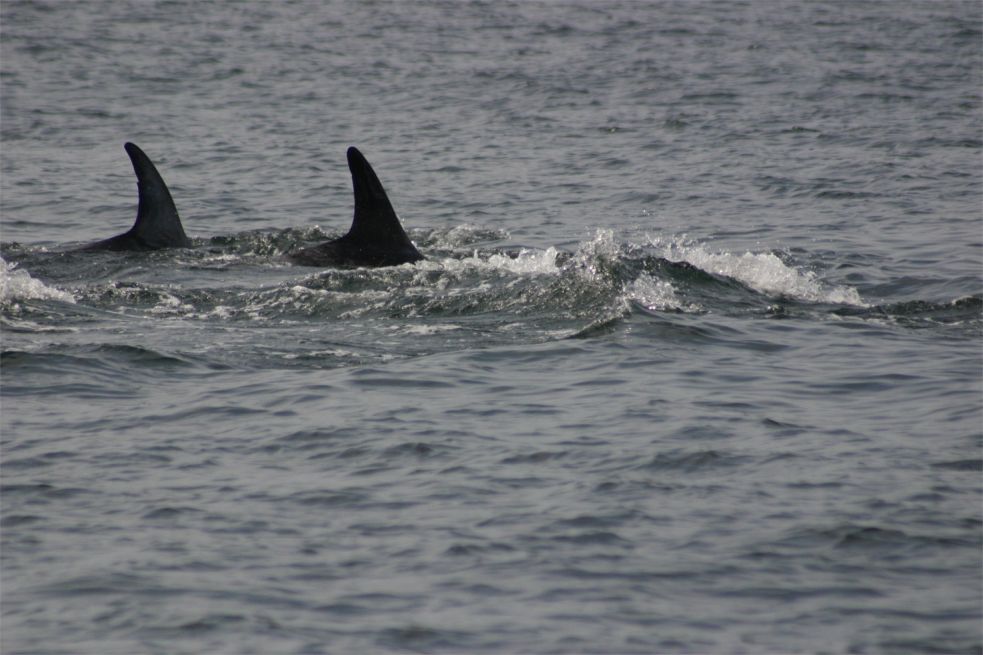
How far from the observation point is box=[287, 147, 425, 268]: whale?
14.4 meters

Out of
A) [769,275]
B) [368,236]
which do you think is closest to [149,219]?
[368,236]

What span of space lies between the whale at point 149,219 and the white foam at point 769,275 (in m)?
5.65

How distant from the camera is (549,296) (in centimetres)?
1287

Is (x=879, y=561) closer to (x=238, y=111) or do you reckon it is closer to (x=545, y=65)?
(x=238, y=111)

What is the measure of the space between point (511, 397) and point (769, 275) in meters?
4.92

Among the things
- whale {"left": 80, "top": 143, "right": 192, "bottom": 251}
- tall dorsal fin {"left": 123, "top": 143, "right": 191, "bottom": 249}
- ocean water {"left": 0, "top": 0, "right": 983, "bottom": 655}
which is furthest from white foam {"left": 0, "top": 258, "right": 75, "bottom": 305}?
tall dorsal fin {"left": 123, "top": 143, "right": 191, "bottom": 249}

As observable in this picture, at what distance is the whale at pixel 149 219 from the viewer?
15.6 metres

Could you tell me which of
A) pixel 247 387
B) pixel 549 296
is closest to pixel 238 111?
pixel 549 296

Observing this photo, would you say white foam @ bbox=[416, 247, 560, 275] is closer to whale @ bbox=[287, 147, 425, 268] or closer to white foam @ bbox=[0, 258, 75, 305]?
whale @ bbox=[287, 147, 425, 268]

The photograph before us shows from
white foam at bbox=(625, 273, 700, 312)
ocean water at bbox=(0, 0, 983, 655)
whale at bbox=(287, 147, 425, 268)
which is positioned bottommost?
ocean water at bbox=(0, 0, 983, 655)

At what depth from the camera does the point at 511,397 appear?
32.4 ft

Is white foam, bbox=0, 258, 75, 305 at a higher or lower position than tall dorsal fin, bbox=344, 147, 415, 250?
lower

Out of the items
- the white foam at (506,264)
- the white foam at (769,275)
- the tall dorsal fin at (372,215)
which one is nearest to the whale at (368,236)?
the tall dorsal fin at (372,215)

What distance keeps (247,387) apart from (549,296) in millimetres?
3679
